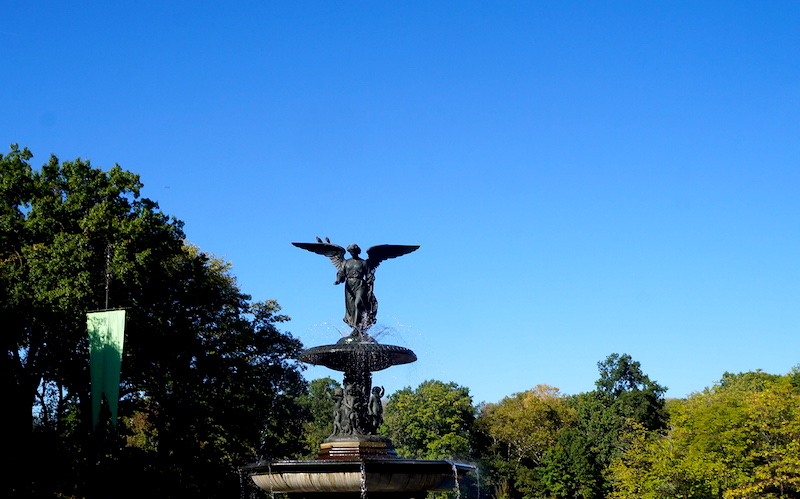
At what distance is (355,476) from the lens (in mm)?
14508

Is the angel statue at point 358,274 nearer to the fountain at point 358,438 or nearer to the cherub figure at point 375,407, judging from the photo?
the fountain at point 358,438

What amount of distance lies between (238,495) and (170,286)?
A: 9.07 metres

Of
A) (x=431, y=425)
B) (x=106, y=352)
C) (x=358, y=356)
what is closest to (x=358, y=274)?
(x=358, y=356)

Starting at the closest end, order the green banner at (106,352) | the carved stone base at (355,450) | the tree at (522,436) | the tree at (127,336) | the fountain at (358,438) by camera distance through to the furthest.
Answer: the fountain at (358,438), the carved stone base at (355,450), the green banner at (106,352), the tree at (127,336), the tree at (522,436)

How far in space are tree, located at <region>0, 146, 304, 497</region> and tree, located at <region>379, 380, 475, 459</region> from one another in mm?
32849

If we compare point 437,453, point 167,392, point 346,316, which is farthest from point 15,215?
point 437,453

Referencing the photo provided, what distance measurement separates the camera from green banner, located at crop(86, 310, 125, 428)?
21.9 metres

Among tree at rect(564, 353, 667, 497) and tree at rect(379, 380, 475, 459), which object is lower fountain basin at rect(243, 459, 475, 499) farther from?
tree at rect(379, 380, 475, 459)

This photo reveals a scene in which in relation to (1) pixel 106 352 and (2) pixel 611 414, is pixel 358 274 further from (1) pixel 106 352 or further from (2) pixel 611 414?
(2) pixel 611 414

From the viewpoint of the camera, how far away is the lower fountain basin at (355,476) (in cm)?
1445

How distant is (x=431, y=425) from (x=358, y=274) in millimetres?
50740

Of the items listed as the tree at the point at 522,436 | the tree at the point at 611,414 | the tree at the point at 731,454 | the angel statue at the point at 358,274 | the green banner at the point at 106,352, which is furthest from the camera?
the tree at the point at 522,436

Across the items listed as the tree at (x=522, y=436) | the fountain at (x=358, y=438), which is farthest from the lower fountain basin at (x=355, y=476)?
the tree at (x=522, y=436)

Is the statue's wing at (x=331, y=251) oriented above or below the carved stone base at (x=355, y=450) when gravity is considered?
above
